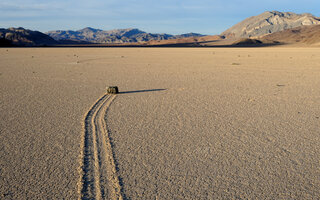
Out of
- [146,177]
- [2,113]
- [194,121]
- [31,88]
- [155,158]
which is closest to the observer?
[146,177]

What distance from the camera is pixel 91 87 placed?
10.7 metres

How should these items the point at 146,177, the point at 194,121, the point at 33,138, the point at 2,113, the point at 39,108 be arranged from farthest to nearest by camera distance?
1. the point at 39,108
2. the point at 2,113
3. the point at 194,121
4. the point at 33,138
5. the point at 146,177

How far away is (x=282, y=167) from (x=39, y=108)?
20.1ft

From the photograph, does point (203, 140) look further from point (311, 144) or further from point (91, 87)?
point (91, 87)

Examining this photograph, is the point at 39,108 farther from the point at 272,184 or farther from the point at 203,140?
the point at 272,184

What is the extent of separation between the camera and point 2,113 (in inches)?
275

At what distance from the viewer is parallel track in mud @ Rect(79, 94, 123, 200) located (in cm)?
352

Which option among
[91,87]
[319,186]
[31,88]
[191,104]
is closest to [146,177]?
[319,186]

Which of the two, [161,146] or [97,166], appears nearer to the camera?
[97,166]

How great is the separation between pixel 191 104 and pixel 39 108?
4.14 metres

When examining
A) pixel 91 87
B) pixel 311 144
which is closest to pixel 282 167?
pixel 311 144

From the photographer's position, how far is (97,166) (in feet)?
13.6

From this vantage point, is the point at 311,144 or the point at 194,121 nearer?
the point at 311,144

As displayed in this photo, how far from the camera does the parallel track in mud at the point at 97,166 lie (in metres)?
3.52
